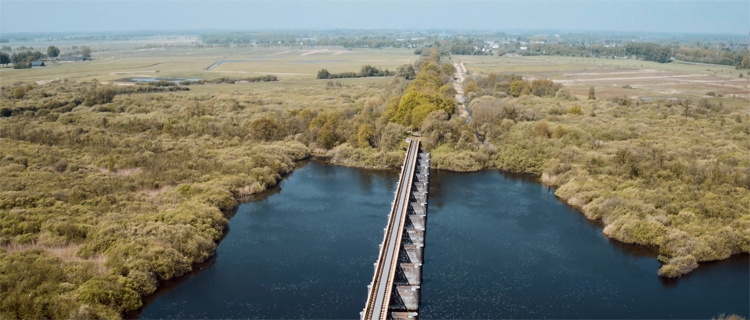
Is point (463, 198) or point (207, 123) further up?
point (207, 123)

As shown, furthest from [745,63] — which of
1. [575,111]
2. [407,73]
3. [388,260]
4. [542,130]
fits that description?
[388,260]

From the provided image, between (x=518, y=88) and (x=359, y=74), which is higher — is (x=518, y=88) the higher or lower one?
the lower one

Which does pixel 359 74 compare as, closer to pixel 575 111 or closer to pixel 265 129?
pixel 575 111

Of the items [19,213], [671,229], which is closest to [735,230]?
[671,229]

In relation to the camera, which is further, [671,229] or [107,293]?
[671,229]

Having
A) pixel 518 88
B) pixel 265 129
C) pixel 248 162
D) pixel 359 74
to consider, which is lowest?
pixel 248 162

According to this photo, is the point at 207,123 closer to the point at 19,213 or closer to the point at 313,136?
the point at 313,136

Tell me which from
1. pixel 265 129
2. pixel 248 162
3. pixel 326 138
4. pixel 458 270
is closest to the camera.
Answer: pixel 458 270
